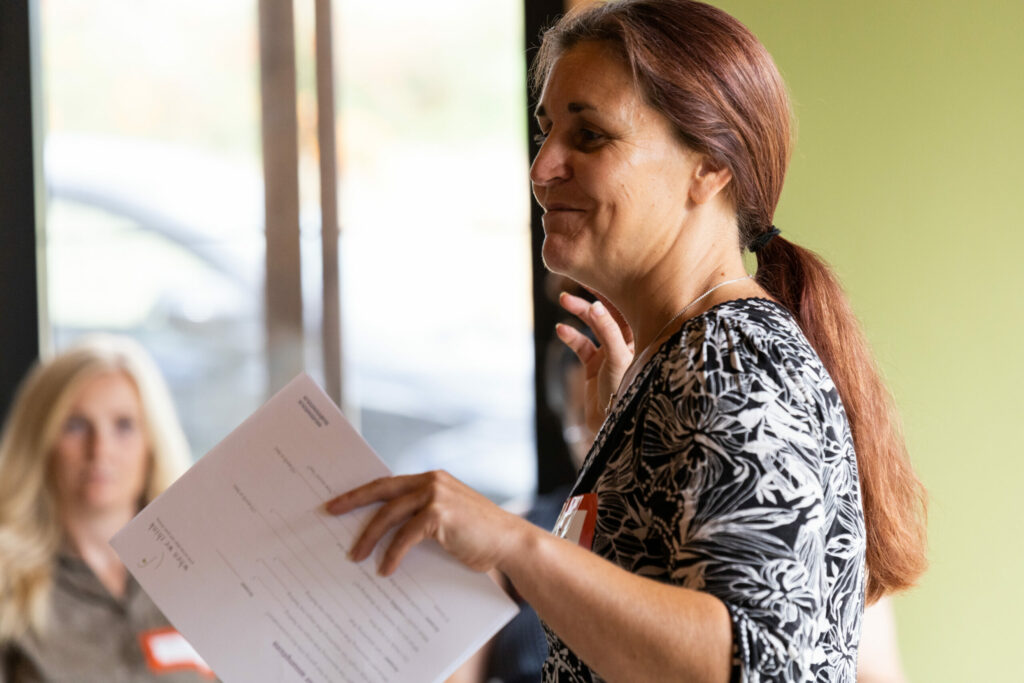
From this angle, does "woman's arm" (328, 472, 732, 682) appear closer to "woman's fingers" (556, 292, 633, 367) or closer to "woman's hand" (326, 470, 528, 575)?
"woman's hand" (326, 470, 528, 575)

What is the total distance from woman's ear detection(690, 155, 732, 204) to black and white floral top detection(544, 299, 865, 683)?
6.3 inches

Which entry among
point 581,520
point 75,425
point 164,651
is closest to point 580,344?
point 581,520

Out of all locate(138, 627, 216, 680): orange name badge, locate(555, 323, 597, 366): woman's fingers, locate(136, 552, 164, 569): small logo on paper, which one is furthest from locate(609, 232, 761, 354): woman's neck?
locate(138, 627, 216, 680): orange name badge

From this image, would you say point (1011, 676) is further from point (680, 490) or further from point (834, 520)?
point (680, 490)

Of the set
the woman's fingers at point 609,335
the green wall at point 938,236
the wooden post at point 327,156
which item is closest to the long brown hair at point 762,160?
the woman's fingers at point 609,335

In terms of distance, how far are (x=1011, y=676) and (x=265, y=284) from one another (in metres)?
2.20

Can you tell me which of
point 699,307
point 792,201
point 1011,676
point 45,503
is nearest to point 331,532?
point 699,307

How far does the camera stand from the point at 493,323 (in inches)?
112

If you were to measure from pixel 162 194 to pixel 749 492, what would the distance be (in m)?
2.67

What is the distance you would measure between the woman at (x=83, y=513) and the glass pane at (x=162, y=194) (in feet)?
1.40

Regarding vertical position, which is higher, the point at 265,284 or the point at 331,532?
the point at 331,532

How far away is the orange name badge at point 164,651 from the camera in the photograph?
7.54 feet

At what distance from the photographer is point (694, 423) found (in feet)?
2.54

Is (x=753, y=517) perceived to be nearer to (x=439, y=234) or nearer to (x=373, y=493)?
(x=373, y=493)
